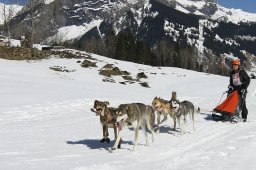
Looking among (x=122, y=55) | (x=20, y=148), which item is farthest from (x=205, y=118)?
(x=122, y=55)

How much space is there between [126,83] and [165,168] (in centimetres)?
3179

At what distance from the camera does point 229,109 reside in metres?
15.6

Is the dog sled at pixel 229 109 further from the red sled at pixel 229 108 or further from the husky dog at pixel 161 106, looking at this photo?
the husky dog at pixel 161 106

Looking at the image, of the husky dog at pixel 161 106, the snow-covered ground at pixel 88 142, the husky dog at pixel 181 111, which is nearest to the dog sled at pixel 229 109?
the snow-covered ground at pixel 88 142

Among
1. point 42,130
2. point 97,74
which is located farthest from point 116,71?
point 42,130

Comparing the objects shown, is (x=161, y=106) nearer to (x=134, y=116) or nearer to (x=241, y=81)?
(x=134, y=116)

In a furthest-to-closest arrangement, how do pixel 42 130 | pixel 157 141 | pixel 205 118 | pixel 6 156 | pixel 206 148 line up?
pixel 205 118 < pixel 42 130 < pixel 157 141 < pixel 206 148 < pixel 6 156

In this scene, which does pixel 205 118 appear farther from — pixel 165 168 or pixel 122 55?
pixel 122 55

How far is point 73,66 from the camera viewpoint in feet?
143

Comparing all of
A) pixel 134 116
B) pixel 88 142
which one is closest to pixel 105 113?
pixel 134 116

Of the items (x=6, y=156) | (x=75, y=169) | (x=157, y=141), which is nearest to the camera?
(x=75, y=169)

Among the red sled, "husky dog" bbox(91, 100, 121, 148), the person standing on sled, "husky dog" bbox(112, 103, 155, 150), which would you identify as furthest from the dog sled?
"husky dog" bbox(91, 100, 121, 148)

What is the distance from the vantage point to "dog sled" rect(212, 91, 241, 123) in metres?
15.6

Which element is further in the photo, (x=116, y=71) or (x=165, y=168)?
(x=116, y=71)
